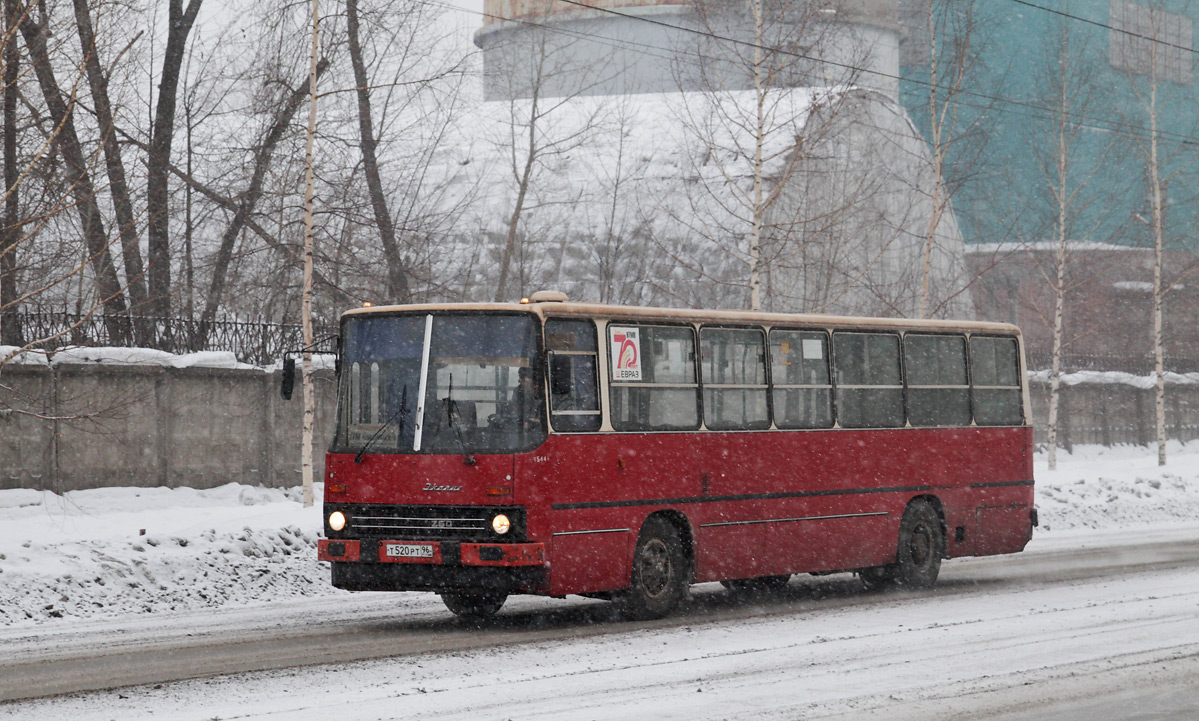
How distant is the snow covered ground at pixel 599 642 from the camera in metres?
8.86

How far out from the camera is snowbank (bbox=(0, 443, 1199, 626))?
46.7 ft

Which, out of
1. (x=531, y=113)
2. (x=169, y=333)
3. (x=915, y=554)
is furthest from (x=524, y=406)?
(x=531, y=113)

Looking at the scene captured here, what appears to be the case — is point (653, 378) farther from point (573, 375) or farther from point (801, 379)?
point (801, 379)

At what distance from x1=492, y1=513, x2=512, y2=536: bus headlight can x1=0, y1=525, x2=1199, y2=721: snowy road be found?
0.80 meters

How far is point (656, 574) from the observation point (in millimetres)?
13664

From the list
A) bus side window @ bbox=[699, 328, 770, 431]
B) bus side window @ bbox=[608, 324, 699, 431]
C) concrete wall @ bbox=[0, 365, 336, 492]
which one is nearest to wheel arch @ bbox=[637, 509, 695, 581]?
bus side window @ bbox=[608, 324, 699, 431]

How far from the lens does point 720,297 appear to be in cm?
3997

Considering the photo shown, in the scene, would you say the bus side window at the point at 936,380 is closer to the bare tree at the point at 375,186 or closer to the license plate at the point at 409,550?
the license plate at the point at 409,550

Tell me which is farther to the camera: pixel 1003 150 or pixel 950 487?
pixel 1003 150

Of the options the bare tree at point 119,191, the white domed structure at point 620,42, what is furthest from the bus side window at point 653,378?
the white domed structure at point 620,42

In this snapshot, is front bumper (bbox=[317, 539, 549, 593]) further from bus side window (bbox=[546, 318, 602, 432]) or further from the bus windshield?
bus side window (bbox=[546, 318, 602, 432])

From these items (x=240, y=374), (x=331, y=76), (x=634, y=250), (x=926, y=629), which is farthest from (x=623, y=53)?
(x=926, y=629)

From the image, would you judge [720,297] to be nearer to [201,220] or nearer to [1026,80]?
[201,220]

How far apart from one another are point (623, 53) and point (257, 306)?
31765 mm
